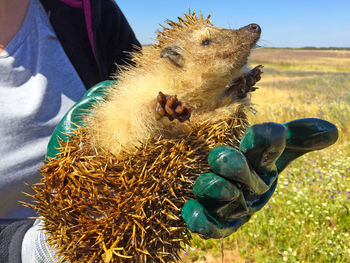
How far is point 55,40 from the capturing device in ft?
6.28

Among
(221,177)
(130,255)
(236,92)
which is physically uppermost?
(236,92)

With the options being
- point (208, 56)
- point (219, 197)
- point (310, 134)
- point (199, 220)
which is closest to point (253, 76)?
point (208, 56)

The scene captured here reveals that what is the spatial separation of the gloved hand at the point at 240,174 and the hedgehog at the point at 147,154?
3.8 inches

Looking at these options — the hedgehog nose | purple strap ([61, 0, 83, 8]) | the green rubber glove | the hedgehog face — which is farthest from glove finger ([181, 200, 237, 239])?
purple strap ([61, 0, 83, 8])

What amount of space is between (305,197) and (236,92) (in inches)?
85.2

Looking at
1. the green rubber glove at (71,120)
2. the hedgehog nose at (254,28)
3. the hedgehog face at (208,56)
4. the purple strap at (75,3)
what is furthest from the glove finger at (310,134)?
the purple strap at (75,3)

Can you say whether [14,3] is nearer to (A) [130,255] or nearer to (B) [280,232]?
(A) [130,255]

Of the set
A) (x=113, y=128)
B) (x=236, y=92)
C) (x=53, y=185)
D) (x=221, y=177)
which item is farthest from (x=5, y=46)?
(x=221, y=177)

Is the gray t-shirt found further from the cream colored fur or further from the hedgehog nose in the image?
the hedgehog nose

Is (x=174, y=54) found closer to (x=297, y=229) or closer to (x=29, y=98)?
(x=29, y=98)

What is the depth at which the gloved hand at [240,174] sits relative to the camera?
1.11 meters

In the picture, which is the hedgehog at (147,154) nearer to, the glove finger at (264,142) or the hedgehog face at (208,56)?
the hedgehog face at (208,56)

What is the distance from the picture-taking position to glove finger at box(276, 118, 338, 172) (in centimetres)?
134

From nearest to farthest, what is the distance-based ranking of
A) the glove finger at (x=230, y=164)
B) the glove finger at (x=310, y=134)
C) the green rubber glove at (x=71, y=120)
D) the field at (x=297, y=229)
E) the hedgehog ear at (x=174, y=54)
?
the glove finger at (x=230, y=164) → the glove finger at (x=310, y=134) → the green rubber glove at (x=71, y=120) → the hedgehog ear at (x=174, y=54) → the field at (x=297, y=229)
